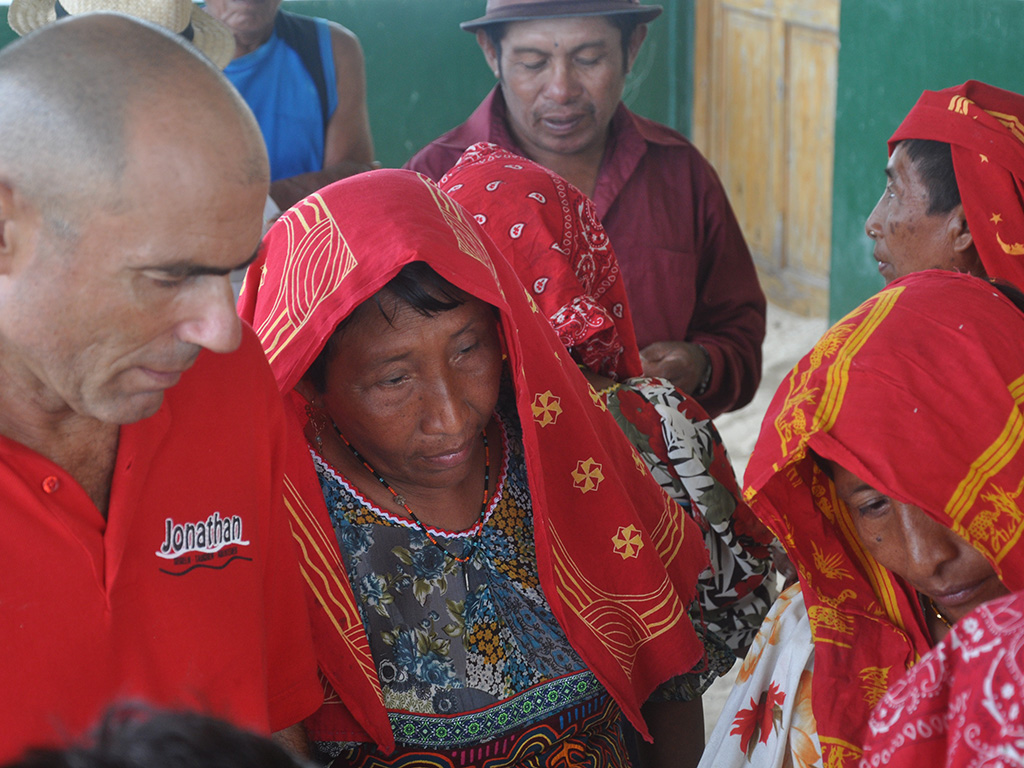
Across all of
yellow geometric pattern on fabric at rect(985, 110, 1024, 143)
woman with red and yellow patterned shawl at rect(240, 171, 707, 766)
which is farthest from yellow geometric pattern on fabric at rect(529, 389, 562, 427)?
yellow geometric pattern on fabric at rect(985, 110, 1024, 143)

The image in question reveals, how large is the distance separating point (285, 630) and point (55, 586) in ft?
1.43

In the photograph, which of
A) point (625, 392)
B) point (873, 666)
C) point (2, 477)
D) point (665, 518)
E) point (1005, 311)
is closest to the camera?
point (2, 477)

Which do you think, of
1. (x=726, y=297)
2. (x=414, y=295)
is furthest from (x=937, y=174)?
(x=414, y=295)

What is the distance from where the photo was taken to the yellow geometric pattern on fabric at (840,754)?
5.48 ft

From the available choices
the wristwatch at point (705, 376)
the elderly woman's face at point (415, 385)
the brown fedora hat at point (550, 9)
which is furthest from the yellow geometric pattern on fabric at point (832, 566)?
the brown fedora hat at point (550, 9)

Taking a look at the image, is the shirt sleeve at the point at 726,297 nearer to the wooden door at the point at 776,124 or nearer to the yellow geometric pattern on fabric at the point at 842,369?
the yellow geometric pattern on fabric at the point at 842,369

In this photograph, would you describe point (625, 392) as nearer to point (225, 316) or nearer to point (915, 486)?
point (915, 486)

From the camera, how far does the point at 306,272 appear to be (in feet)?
5.81

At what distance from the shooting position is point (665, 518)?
200 cm

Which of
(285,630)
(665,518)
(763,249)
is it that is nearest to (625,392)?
(665,518)

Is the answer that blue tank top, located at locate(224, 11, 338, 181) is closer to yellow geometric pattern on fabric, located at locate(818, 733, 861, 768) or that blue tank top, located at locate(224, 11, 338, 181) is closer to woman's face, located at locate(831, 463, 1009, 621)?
woman's face, located at locate(831, 463, 1009, 621)

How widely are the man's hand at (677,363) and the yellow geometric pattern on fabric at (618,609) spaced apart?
102cm

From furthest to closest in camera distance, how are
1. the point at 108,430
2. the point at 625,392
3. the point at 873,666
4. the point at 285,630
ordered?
the point at 625,392 → the point at 873,666 → the point at 285,630 → the point at 108,430

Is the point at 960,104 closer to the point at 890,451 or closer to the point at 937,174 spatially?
the point at 937,174
